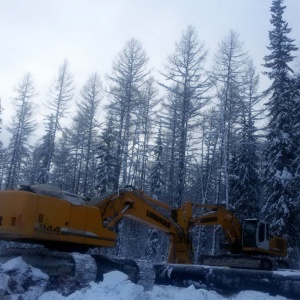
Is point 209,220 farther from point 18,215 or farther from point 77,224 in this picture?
point 18,215

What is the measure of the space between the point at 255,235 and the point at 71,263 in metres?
9.62

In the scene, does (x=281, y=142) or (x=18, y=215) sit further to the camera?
(x=281, y=142)

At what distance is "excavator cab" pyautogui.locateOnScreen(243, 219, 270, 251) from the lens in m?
18.4

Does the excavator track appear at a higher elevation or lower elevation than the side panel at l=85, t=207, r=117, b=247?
lower

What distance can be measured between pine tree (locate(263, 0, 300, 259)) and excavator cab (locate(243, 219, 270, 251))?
9196 millimetres

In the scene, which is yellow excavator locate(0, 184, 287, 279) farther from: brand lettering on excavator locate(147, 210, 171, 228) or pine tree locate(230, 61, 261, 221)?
pine tree locate(230, 61, 261, 221)

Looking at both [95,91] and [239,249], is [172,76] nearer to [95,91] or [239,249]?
[95,91]

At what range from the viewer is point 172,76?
112 ft

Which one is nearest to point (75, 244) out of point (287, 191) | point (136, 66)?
point (287, 191)

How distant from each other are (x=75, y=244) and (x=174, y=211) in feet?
16.2

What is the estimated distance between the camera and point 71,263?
11.2 m

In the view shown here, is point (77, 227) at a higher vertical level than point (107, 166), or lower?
lower

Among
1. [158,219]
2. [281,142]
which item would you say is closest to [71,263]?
[158,219]

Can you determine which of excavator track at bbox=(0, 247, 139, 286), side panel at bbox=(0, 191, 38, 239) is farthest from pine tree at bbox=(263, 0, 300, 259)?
side panel at bbox=(0, 191, 38, 239)
